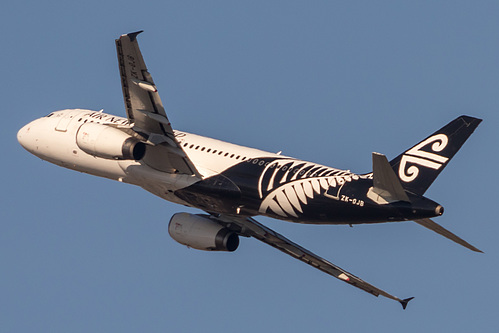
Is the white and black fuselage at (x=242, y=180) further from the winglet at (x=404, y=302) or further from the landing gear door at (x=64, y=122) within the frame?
the winglet at (x=404, y=302)

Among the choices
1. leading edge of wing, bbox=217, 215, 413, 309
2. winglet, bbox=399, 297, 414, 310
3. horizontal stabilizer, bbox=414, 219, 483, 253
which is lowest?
winglet, bbox=399, 297, 414, 310

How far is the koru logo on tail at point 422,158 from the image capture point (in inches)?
1871

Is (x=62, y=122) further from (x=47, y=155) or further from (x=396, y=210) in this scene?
(x=396, y=210)

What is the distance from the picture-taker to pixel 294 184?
50.9 m

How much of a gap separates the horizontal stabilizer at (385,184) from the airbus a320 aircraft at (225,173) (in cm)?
5

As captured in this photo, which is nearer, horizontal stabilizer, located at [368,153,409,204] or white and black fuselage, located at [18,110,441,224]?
horizontal stabilizer, located at [368,153,409,204]

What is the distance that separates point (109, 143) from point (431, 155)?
46.1 ft

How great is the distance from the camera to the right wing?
1933 inches

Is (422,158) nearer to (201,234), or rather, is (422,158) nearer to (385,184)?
(385,184)

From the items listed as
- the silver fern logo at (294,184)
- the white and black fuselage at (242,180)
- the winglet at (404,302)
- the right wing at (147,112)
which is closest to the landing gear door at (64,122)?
the white and black fuselage at (242,180)

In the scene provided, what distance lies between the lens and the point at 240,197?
5222 centimetres

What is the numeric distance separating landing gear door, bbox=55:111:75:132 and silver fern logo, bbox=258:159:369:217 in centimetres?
1122

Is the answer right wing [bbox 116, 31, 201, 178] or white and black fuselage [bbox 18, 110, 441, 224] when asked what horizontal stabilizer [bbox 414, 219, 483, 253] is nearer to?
white and black fuselage [bbox 18, 110, 441, 224]

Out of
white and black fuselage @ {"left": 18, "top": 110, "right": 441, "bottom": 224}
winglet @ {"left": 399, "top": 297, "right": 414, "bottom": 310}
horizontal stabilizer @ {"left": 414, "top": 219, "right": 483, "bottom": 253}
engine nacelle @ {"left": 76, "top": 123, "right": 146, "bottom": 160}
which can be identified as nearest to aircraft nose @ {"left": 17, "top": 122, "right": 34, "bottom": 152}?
white and black fuselage @ {"left": 18, "top": 110, "right": 441, "bottom": 224}
